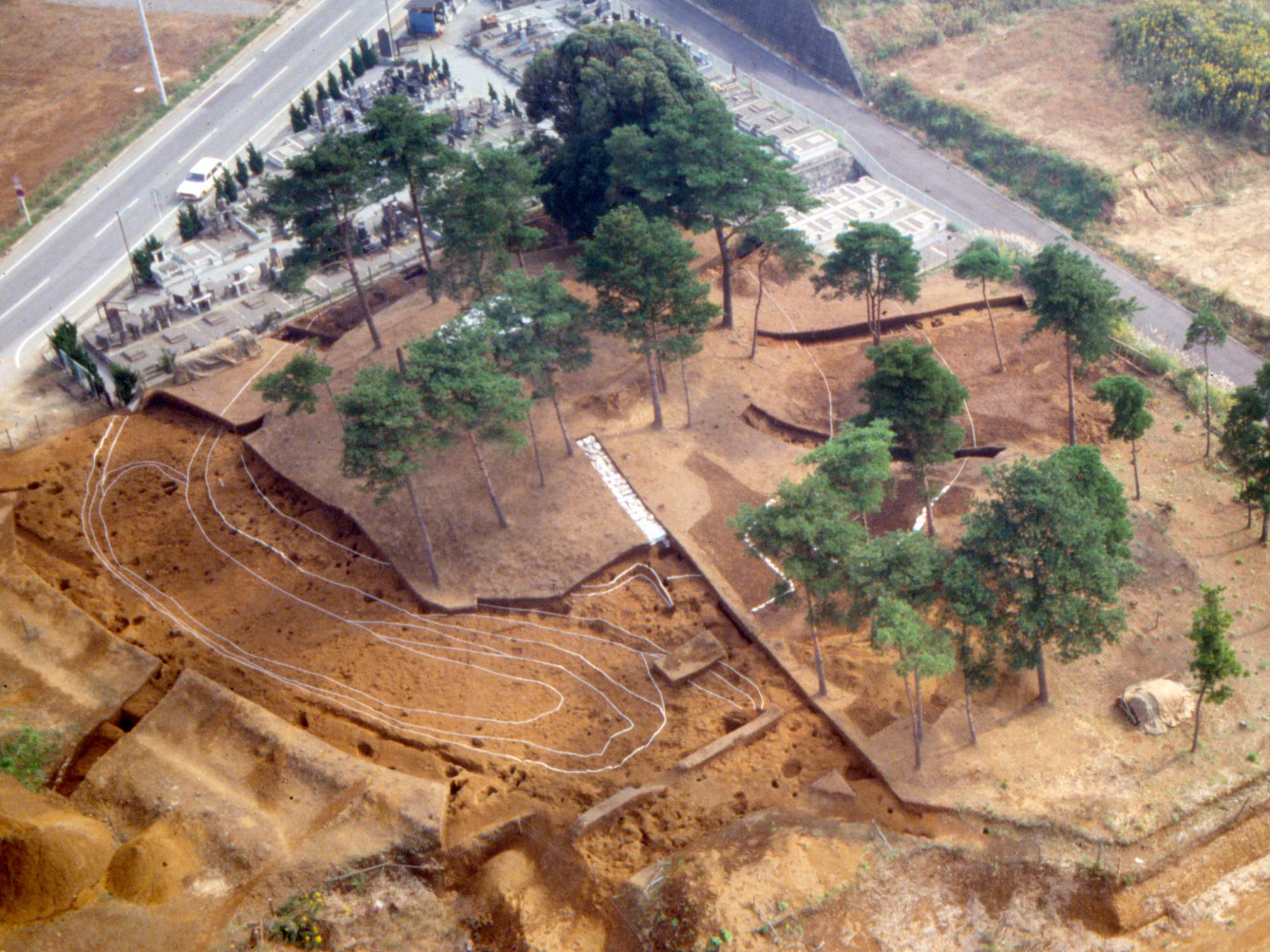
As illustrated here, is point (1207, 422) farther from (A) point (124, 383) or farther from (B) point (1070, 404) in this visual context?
(A) point (124, 383)

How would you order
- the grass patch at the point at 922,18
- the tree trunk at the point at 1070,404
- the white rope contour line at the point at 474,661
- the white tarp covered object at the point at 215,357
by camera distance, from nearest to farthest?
the white rope contour line at the point at 474,661 → the tree trunk at the point at 1070,404 → the white tarp covered object at the point at 215,357 → the grass patch at the point at 922,18

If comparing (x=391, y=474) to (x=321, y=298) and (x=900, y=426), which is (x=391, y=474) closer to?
(x=900, y=426)

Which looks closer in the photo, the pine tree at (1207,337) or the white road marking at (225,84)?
the pine tree at (1207,337)

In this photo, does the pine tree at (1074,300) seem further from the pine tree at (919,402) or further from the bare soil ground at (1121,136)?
the bare soil ground at (1121,136)

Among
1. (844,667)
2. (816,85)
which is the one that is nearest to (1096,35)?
(816,85)

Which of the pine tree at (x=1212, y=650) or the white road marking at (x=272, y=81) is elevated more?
the white road marking at (x=272, y=81)

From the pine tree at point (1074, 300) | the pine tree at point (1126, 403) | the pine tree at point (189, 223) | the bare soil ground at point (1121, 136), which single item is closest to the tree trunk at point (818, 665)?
the pine tree at point (1126, 403)

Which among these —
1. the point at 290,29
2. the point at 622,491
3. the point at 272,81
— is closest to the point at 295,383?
the point at 622,491
